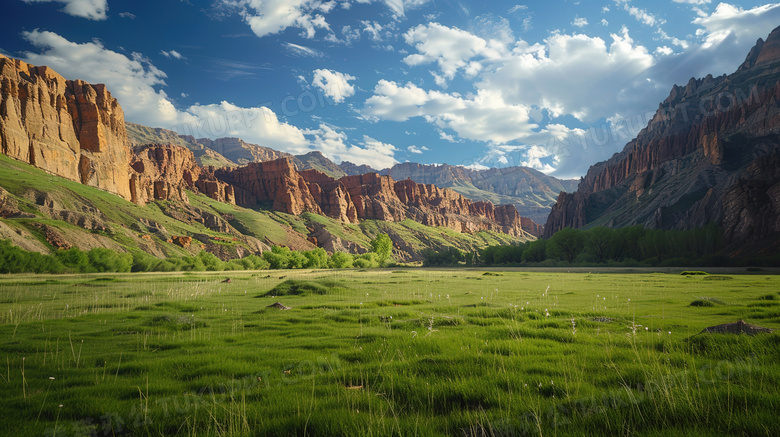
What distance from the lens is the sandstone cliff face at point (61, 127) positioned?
498 feet

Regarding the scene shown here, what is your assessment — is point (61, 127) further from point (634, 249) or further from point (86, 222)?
point (634, 249)

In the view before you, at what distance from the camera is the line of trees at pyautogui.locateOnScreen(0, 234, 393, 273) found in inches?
2261

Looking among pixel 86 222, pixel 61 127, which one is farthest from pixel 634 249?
pixel 61 127

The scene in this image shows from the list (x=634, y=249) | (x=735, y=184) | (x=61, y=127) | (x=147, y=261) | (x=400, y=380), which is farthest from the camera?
(x=61, y=127)

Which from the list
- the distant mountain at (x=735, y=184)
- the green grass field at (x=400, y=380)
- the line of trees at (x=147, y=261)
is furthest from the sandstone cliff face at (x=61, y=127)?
the distant mountain at (x=735, y=184)

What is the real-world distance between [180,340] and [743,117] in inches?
10835

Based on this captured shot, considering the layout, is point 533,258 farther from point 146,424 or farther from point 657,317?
point 146,424

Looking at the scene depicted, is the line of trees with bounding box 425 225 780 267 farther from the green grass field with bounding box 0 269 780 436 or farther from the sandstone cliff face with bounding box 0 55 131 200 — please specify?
the sandstone cliff face with bounding box 0 55 131 200

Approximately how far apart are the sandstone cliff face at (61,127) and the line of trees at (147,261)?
108498 millimetres

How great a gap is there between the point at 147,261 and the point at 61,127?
148m

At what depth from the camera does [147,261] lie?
275 feet

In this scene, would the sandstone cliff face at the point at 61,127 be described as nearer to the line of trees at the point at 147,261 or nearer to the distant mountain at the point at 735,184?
the line of trees at the point at 147,261

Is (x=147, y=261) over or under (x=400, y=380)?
over

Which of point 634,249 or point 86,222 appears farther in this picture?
point 86,222
